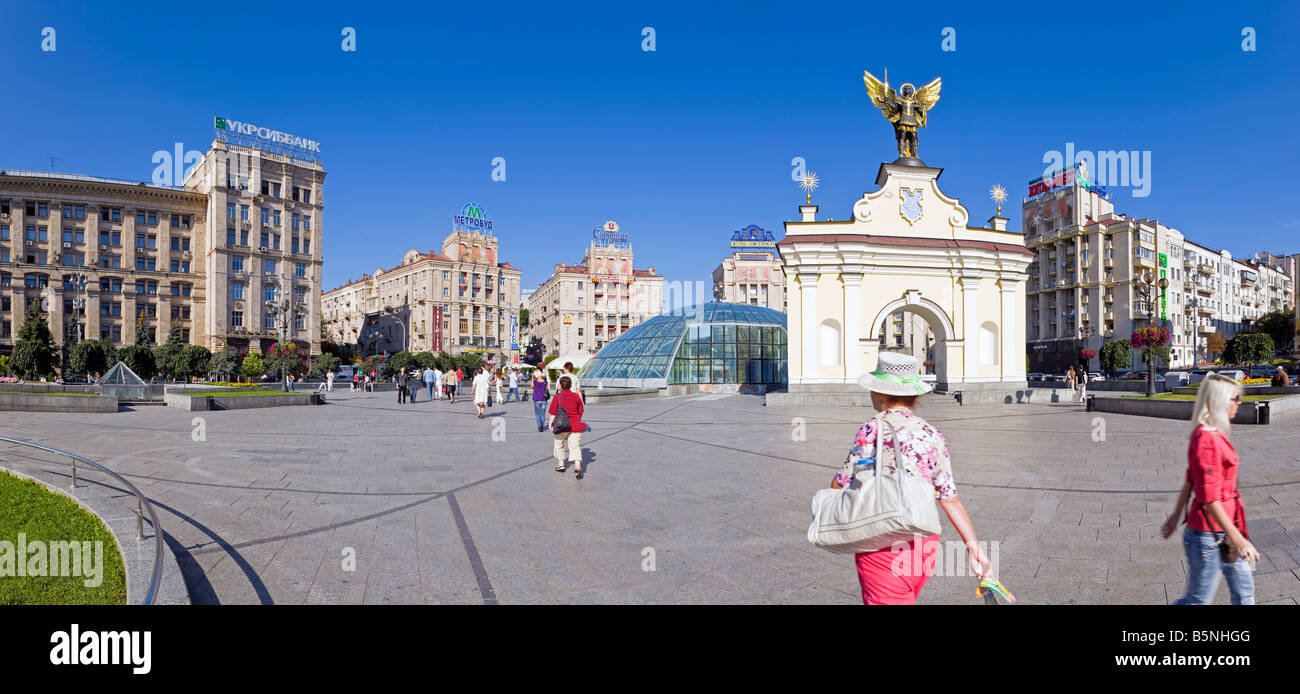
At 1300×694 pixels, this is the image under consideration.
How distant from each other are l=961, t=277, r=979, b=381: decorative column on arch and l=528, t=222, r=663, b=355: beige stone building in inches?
3278

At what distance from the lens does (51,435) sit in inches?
540

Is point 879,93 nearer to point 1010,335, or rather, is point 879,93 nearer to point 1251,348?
point 1010,335

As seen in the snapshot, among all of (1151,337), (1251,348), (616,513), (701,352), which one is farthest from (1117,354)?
(616,513)

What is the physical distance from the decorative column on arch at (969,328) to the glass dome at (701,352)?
13.9 metres

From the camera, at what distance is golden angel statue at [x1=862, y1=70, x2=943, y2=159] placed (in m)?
30.7

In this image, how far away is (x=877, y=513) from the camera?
2.88 m

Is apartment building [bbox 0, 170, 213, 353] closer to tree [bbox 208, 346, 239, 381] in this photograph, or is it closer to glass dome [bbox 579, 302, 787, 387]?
tree [bbox 208, 346, 239, 381]

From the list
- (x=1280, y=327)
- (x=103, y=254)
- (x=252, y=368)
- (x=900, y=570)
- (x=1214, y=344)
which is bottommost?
(x=900, y=570)

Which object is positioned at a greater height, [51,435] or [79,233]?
[79,233]

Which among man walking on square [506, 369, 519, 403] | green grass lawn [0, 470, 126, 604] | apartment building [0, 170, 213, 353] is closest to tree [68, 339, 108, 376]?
man walking on square [506, 369, 519, 403]

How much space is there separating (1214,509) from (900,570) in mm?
1870
